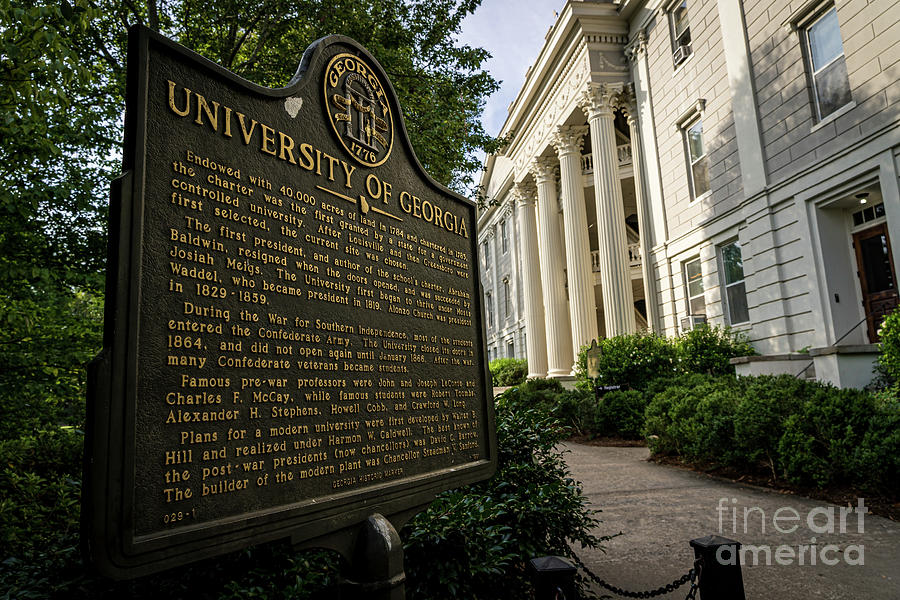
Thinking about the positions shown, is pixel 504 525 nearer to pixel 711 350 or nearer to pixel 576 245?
pixel 711 350

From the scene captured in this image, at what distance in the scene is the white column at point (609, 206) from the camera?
20.1 meters

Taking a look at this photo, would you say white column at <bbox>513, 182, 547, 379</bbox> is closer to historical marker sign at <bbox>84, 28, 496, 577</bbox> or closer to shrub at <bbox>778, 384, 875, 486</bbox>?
shrub at <bbox>778, 384, 875, 486</bbox>

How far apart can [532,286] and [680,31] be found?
1506 centimetres

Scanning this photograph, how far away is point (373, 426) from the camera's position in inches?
110

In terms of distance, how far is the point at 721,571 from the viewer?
3258mm

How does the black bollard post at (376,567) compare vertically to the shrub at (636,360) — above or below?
below

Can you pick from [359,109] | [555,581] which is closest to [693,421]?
[555,581]

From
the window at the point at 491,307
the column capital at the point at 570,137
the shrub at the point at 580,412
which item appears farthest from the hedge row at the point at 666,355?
the window at the point at 491,307

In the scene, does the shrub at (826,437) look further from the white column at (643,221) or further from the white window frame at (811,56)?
the white column at (643,221)

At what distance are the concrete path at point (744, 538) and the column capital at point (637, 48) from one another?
674 inches

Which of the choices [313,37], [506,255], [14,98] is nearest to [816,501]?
[14,98]

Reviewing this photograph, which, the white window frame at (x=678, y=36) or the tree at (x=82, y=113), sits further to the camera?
the white window frame at (x=678, y=36)

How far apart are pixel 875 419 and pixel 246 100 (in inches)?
313

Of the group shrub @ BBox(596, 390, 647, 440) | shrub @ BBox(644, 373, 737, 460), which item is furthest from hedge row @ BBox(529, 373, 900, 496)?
shrub @ BBox(596, 390, 647, 440)
